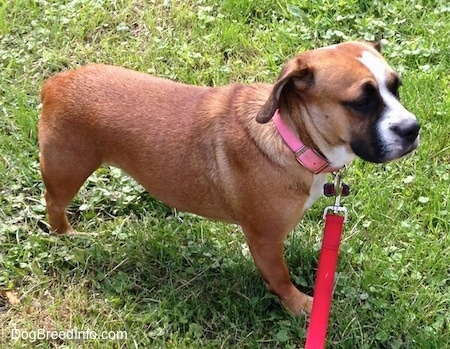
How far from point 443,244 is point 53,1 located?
10.6 feet

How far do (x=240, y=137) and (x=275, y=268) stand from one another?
0.66 meters

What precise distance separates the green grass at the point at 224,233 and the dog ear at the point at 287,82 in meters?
1.08

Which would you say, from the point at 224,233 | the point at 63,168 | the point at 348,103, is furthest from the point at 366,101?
the point at 63,168

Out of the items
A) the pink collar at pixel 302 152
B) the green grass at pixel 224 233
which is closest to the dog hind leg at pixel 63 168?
the green grass at pixel 224 233

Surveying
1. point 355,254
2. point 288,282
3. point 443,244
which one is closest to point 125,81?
point 288,282

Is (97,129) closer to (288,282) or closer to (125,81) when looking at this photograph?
(125,81)

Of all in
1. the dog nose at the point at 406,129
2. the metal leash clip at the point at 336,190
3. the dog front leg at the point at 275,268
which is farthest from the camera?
the dog front leg at the point at 275,268

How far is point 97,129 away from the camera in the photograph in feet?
10.4

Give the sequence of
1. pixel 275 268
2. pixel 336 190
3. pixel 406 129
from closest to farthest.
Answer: pixel 406 129
pixel 336 190
pixel 275 268

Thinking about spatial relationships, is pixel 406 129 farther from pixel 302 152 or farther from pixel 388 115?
pixel 302 152

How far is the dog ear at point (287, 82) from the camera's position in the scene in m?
2.64

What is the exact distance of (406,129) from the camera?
8.50 ft

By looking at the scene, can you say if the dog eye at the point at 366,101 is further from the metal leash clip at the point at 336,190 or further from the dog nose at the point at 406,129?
the metal leash clip at the point at 336,190

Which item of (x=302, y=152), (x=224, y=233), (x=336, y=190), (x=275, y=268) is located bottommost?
(x=224, y=233)
